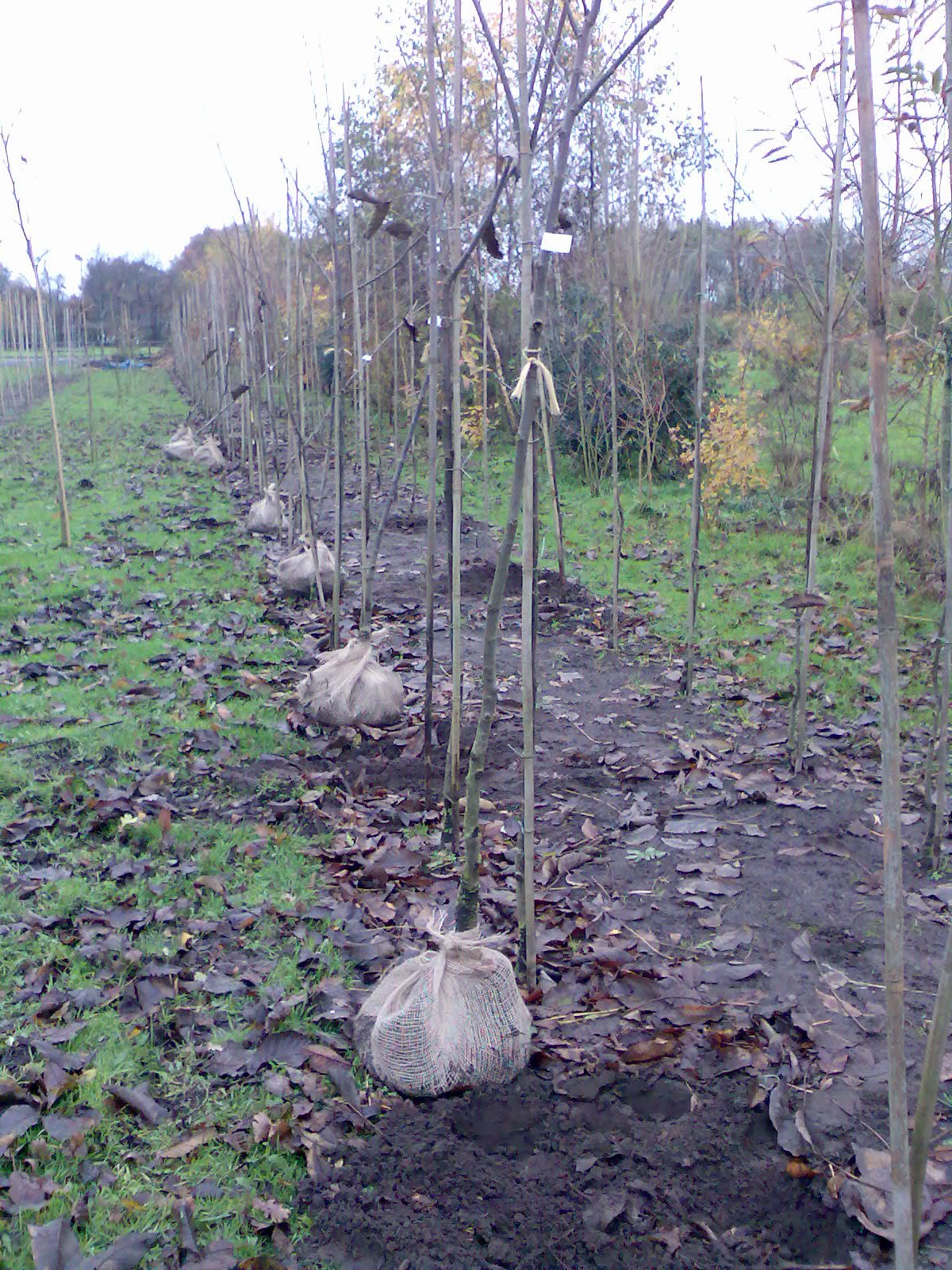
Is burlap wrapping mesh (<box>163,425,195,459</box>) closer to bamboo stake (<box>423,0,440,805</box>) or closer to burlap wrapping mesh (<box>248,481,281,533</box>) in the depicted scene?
burlap wrapping mesh (<box>248,481,281,533</box>)

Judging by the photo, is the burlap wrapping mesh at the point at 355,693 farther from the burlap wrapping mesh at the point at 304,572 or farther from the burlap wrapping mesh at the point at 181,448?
the burlap wrapping mesh at the point at 181,448

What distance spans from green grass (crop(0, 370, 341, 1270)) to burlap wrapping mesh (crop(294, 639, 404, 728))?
0.27m

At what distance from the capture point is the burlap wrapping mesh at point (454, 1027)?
8.36 ft

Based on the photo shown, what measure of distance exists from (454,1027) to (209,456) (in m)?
15.4

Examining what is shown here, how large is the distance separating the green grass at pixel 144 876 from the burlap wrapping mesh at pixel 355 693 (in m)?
0.27

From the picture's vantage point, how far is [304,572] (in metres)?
7.73

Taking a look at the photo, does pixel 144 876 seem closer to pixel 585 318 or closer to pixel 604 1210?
pixel 604 1210

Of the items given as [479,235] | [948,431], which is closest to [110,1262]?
[479,235]

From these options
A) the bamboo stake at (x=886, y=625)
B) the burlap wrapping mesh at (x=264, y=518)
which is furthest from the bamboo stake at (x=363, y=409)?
the burlap wrapping mesh at (x=264, y=518)

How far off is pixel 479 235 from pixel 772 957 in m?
2.38

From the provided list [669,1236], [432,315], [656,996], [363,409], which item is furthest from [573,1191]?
[363,409]

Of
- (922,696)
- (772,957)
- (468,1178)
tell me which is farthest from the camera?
(922,696)

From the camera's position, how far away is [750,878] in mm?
3703

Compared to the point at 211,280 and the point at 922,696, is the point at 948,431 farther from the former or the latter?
the point at 211,280
